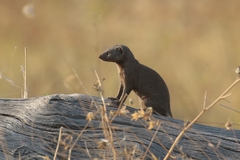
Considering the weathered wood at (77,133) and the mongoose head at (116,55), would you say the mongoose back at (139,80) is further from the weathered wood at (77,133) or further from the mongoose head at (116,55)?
the weathered wood at (77,133)

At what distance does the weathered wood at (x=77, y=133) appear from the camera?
13.2 ft

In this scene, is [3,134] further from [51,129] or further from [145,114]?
[145,114]

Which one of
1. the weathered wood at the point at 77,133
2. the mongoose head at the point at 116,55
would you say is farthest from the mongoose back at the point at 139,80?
the weathered wood at the point at 77,133

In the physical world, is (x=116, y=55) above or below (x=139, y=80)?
above

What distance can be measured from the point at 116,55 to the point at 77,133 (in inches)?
27.9

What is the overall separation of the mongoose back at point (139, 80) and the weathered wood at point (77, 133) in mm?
352

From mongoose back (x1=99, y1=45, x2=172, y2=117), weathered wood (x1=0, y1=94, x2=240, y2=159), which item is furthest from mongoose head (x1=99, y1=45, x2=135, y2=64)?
weathered wood (x1=0, y1=94, x2=240, y2=159)

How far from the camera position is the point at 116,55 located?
15.1 ft

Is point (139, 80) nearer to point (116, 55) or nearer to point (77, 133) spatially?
point (116, 55)

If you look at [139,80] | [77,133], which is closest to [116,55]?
[139,80]

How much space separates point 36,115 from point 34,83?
373 cm

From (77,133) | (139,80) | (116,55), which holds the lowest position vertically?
(77,133)

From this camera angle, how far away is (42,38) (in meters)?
9.10

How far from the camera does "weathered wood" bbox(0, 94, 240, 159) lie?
4.03m
